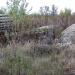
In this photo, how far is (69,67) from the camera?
21.7 ft

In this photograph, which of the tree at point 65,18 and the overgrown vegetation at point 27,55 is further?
the tree at point 65,18

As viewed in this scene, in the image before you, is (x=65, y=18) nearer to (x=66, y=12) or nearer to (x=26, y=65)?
(x=66, y=12)

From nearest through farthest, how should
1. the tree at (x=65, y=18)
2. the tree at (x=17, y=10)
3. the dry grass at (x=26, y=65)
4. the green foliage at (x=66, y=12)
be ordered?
the dry grass at (x=26, y=65) < the tree at (x=17, y=10) < the tree at (x=65, y=18) < the green foliage at (x=66, y=12)

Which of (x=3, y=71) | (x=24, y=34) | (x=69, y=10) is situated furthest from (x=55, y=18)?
(x=3, y=71)

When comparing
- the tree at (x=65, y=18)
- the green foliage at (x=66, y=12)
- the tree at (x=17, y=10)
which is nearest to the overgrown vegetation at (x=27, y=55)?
the tree at (x=17, y=10)

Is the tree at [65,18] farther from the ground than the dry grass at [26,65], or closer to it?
farther from the ground

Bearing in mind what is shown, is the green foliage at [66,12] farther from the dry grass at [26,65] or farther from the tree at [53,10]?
the dry grass at [26,65]

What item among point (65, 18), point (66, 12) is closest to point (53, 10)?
point (66, 12)

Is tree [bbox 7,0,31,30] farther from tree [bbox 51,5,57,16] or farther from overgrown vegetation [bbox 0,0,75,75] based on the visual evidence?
tree [bbox 51,5,57,16]

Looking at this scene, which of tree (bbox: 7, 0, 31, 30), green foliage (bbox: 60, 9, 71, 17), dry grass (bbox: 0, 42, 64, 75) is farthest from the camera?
green foliage (bbox: 60, 9, 71, 17)

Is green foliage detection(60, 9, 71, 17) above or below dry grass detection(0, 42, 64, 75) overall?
above

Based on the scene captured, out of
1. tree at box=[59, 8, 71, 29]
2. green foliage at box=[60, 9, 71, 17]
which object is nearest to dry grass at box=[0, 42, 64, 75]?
tree at box=[59, 8, 71, 29]

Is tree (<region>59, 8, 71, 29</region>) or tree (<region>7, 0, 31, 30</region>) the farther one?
tree (<region>59, 8, 71, 29</region>)

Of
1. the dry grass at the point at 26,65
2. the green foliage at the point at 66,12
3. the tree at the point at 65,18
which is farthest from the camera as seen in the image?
the green foliage at the point at 66,12
